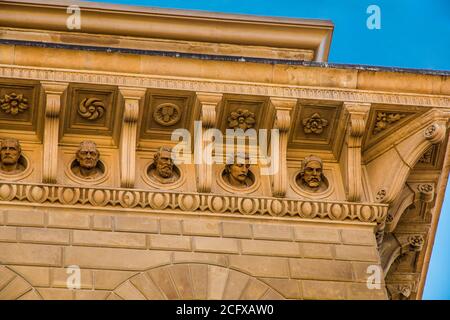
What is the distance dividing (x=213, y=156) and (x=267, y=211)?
1235 mm

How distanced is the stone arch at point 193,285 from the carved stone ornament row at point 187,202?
1.05m

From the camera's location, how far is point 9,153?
20.2 m

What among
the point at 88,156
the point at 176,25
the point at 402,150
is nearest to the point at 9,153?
the point at 88,156

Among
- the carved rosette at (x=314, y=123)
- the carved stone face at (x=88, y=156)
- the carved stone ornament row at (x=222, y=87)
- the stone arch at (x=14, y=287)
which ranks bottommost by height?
the stone arch at (x=14, y=287)

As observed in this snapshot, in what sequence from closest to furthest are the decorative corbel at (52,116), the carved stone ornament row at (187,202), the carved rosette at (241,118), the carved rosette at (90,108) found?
the carved stone ornament row at (187,202) < the decorative corbel at (52,116) < the carved rosette at (90,108) < the carved rosette at (241,118)

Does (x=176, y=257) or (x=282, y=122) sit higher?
(x=282, y=122)

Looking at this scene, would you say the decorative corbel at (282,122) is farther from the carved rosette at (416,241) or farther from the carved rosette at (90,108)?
the carved rosette at (416,241)

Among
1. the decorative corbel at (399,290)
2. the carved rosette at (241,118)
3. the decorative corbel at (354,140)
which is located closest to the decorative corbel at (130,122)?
the carved rosette at (241,118)

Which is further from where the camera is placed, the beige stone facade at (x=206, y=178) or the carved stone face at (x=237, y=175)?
the carved stone face at (x=237, y=175)

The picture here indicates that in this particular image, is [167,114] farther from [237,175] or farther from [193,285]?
[193,285]

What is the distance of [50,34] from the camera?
76.8ft

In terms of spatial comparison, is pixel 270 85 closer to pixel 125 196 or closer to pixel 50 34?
pixel 125 196

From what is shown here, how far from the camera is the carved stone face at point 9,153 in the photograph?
20125 mm

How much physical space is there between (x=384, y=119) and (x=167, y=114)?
3.15 m
